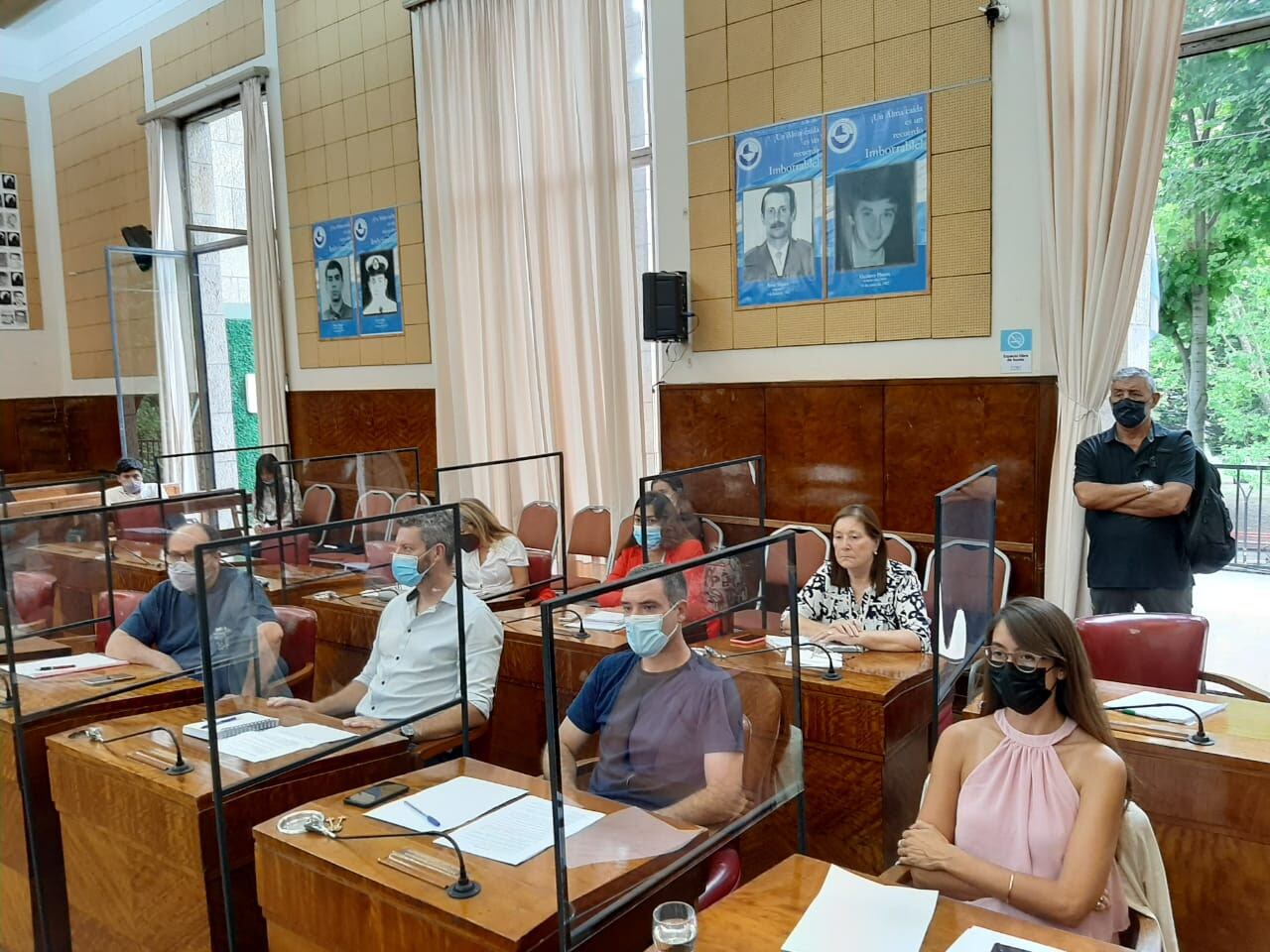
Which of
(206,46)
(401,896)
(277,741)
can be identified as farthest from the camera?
(206,46)

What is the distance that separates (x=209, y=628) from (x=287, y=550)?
449 millimetres

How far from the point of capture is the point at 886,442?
5.12 m

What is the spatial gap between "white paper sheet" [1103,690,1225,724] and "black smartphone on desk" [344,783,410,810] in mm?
1903

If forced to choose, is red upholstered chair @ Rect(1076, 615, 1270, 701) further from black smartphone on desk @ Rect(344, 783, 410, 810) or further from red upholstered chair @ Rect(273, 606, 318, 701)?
red upholstered chair @ Rect(273, 606, 318, 701)

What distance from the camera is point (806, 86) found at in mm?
5258

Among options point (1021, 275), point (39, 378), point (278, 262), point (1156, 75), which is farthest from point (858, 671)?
point (39, 378)

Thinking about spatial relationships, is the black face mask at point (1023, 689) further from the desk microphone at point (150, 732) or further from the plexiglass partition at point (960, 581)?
the desk microphone at point (150, 732)

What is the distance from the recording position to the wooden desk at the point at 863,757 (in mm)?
2934

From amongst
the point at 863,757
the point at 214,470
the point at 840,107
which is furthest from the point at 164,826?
the point at 214,470

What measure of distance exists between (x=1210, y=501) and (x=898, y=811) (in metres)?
1.88

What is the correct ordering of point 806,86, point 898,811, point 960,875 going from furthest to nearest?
point 806,86
point 898,811
point 960,875

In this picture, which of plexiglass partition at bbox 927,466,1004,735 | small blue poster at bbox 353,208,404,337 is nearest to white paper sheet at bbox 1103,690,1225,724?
plexiglass partition at bbox 927,466,1004,735

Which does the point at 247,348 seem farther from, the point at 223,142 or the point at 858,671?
the point at 858,671

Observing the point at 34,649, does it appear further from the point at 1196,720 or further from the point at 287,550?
the point at 1196,720
